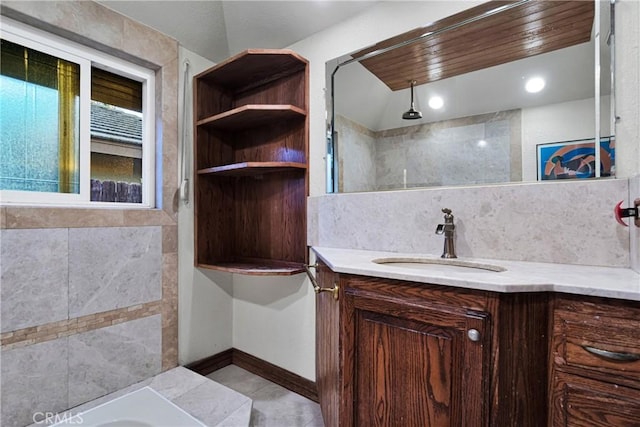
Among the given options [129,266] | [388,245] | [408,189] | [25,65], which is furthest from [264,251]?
[25,65]

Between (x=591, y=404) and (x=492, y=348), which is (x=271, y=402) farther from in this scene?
(x=591, y=404)

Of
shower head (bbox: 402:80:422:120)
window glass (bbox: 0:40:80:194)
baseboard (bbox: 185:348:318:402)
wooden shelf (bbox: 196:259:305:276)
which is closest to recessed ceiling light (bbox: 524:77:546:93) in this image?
shower head (bbox: 402:80:422:120)

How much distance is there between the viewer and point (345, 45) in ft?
5.67

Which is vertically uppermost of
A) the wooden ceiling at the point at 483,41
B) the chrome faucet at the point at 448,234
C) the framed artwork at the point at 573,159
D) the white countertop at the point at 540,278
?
the wooden ceiling at the point at 483,41

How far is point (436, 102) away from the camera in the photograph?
1.44 metres

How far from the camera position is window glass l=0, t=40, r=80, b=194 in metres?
1.41

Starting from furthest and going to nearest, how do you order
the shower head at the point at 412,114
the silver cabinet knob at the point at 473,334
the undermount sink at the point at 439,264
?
the shower head at the point at 412,114, the undermount sink at the point at 439,264, the silver cabinet knob at the point at 473,334

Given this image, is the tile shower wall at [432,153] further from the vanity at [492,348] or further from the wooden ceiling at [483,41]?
the vanity at [492,348]

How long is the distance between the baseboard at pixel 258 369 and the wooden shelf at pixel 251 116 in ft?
5.36

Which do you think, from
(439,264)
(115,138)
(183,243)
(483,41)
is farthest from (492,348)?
(115,138)

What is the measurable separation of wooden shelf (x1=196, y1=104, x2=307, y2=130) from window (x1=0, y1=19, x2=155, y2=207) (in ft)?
1.40

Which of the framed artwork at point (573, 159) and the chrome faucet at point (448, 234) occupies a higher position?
the framed artwork at point (573, 159)

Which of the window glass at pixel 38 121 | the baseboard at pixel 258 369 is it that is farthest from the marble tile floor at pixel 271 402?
the window glass at pixel 38 121

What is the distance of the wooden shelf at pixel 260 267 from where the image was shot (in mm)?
1711
